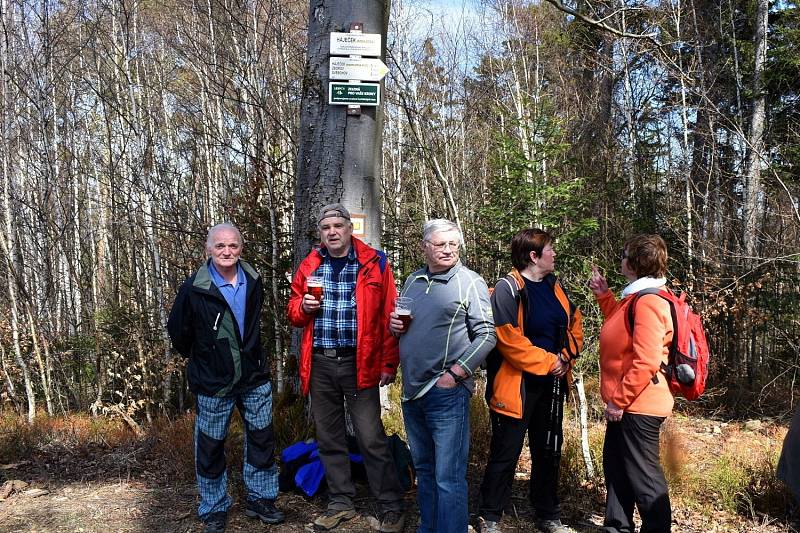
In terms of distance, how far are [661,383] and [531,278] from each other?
3.00ft

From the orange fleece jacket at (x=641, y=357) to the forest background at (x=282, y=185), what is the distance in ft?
6.68

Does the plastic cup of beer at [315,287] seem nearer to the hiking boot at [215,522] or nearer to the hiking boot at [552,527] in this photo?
the hiking boot at [215,522]

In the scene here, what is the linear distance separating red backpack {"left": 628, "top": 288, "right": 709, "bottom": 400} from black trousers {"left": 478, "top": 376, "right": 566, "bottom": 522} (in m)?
0.63

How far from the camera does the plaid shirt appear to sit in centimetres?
344

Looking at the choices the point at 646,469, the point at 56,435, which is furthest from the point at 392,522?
the point at 56,435

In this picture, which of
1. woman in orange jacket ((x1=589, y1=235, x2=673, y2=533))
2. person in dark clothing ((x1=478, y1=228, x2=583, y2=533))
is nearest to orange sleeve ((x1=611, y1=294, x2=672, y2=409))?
woman in orange jacket ((x1=589, y1=235, x2=673, y2=533))

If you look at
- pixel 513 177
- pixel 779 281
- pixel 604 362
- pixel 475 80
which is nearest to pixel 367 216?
pixel 604 362

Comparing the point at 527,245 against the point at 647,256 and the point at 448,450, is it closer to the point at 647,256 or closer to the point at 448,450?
the point at 647,256

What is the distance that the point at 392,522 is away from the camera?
11.3ft

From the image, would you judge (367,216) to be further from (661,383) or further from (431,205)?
(431,205)

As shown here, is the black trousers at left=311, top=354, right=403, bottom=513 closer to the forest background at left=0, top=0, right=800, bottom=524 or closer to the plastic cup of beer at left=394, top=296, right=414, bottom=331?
the plastic cup of beer at left=394, top=296, right=414, bottom=331

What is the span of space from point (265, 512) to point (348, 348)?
116cm

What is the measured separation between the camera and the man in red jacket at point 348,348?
3.42 meters

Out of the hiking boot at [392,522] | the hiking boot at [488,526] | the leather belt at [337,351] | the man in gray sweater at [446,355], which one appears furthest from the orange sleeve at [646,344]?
the leather belt at [337,351]
